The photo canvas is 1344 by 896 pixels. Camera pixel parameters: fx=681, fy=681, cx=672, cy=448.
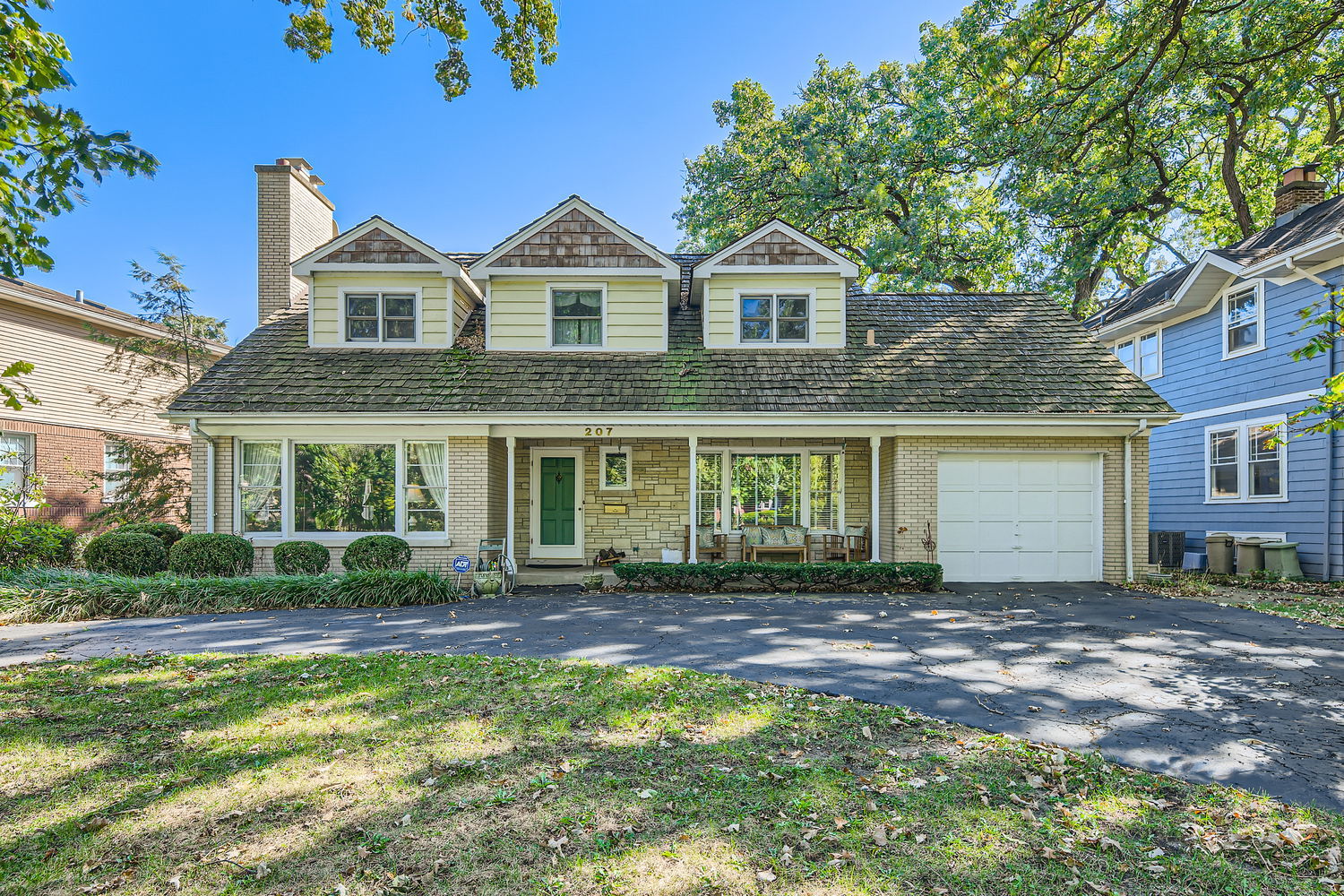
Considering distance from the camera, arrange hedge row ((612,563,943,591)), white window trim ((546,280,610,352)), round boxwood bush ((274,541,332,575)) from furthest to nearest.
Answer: white window trim ((546,280,610,352)) < hedge row ((612,563,943,591)) < round boxwood bush ((274,541,332,575))

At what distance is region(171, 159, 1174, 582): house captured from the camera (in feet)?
41.7

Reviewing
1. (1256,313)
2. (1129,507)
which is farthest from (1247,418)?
(1129,507)

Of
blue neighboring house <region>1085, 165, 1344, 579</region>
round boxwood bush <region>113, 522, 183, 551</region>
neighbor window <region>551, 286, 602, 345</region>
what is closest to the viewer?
round boxwood bush <region>113, 522, 183, 551</region>

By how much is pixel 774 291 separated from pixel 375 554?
9296mm

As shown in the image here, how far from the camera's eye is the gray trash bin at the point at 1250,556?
46.9 feet

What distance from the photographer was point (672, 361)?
45.9ft

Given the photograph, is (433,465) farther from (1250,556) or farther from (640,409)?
(1250,556)

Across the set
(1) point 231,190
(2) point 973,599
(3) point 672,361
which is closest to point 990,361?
(2) point 973,599

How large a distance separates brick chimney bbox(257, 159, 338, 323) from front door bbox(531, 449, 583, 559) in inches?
275

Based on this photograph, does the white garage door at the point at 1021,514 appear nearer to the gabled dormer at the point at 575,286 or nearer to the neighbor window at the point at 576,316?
the gabled dormer at the point at 575,286

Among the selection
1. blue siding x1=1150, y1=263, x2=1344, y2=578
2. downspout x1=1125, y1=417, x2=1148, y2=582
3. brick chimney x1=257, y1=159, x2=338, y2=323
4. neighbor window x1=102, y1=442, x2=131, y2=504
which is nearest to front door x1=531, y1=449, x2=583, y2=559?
brick chimney x1=257, y1=159, x2=338, y2=323

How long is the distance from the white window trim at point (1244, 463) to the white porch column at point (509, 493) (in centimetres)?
1533

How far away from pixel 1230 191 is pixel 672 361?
19402mm

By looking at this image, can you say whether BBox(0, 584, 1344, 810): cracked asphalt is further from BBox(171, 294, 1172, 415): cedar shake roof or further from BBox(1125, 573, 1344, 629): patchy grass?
BBox(171, 294, 1172, 415): cedar shake roof
